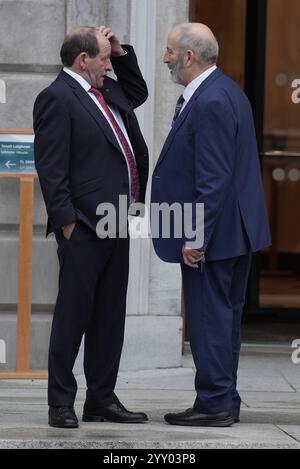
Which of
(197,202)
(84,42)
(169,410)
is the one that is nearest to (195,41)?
(84,42)

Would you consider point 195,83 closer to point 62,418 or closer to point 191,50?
point 191,50

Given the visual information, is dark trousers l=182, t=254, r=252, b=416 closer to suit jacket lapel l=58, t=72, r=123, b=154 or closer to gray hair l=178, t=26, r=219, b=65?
suit jacket lapel l=58, t=72, r=123, b=154

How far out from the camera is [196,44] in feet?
21.6

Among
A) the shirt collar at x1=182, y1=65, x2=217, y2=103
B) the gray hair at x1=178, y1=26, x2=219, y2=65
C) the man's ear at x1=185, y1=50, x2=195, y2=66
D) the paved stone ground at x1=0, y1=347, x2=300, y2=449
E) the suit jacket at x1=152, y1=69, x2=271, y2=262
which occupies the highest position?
the gray hair at x1=178, y1=26, x2=219, y2=65

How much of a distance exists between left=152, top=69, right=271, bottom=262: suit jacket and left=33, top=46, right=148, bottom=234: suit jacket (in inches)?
10.0

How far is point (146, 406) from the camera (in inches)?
295

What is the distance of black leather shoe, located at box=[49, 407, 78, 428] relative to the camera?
6.50 m

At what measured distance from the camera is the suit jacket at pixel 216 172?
21.1ft

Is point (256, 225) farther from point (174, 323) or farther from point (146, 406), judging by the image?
point (174, 323)

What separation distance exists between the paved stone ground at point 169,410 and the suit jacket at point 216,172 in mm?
876

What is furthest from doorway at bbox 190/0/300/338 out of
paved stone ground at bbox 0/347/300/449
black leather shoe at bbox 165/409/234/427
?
black leather shoe at bbox 165/409/234/427

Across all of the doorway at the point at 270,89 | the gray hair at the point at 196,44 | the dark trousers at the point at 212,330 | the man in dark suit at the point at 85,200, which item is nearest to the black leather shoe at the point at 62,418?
the man in dark suit at the point at 85,200
